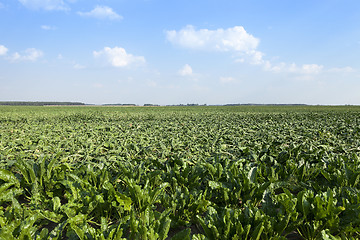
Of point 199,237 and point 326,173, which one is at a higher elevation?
point 326,173

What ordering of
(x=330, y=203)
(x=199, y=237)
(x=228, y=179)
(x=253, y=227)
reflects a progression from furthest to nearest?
(x=228, y=179)
(x=330, y=203)
(x=253, y=227)
(x=199, y=237)

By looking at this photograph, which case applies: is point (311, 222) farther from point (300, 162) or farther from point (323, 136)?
point (323, 136)

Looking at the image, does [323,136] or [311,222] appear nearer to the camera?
[311,222]

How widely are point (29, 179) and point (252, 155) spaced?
4795 millimetres

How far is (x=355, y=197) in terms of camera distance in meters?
3.12

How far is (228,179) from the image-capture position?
12.1ft

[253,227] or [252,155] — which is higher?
[252,155]

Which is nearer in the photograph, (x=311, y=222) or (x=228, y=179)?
(x=311, y=222)

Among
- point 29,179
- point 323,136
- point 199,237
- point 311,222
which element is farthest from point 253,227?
point 323,136

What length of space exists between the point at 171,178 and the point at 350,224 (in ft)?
8.96

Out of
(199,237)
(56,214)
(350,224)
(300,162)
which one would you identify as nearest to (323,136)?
(300,162)

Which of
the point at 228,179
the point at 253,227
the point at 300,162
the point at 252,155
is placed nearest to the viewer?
the point at 253,227

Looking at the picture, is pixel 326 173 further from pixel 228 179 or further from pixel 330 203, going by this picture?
pixel 228 179

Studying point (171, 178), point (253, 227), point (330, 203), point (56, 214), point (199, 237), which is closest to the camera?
point (199, 237)
